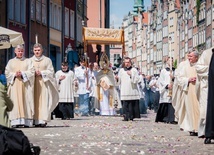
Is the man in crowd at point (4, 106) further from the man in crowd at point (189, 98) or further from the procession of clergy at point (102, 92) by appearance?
the man in crowd at point (189, 98)

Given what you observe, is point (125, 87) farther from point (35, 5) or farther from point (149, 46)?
point (149, 46)

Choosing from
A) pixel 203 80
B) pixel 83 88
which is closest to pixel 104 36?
pixel 83 88

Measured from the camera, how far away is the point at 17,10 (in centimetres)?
3841

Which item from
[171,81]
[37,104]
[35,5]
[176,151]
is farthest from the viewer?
[35,5]

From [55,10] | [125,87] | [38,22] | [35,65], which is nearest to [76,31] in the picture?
[55,10]

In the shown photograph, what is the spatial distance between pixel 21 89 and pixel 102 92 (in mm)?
11898

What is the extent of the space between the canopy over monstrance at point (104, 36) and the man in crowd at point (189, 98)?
16547mm

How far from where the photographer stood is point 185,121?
1764 centimetres

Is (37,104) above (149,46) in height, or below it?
below

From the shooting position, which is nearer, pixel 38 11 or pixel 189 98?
pixel 189 98

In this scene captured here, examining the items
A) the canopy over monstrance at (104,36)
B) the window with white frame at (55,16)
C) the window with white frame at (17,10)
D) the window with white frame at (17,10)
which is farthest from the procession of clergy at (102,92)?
the window with white frame at (55,16)

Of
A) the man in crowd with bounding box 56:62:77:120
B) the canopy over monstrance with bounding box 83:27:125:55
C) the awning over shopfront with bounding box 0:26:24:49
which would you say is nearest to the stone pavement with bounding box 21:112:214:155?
the awning over shopfront with bounding box 0:26:24:49

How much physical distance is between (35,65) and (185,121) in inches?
175

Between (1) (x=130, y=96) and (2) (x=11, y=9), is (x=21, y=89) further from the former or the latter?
Result: (2) (x=11, y=9)
